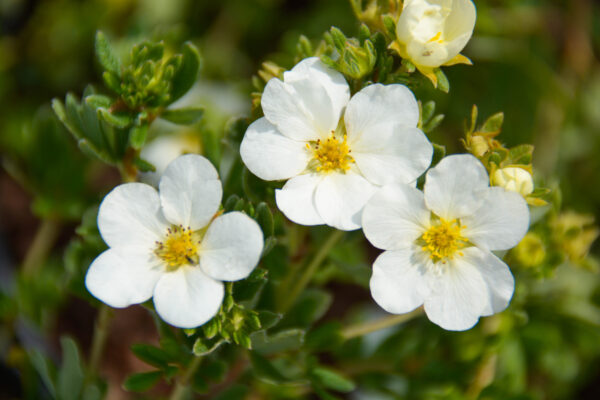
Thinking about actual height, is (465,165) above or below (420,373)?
above

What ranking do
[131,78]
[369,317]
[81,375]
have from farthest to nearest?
[369,317]
[81,375]
[131,78]

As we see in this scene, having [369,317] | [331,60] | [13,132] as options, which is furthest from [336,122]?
[13,132]

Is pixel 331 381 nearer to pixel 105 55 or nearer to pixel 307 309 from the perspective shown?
pixel 307 309

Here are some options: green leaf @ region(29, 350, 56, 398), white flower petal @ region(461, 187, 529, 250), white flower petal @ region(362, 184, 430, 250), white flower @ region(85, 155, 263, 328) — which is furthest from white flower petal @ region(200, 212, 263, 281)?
green leaf @ region(29, 350, 56, 398)

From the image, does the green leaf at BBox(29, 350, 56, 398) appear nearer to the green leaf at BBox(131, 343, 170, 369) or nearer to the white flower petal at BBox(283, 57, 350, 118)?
the green leaf at BBox(131, 343, 170, 369)

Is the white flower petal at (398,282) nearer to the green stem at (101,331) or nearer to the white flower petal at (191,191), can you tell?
the white flower petal at (191,191)

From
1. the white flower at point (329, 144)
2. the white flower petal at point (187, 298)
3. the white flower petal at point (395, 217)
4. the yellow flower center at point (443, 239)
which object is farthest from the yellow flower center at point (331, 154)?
the white flower petal at point (187, 298)

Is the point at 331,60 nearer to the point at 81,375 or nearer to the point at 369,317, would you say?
the point at 81,375
